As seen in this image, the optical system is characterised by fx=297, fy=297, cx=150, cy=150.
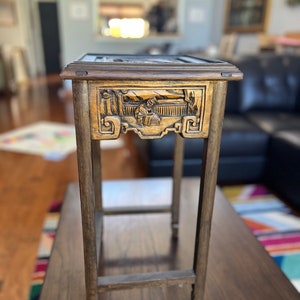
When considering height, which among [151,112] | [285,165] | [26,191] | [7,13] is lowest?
[26,191]

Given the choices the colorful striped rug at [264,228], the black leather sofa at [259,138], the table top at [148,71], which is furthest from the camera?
the black leather sofa at [259,138]

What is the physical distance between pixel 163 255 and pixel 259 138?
1.14m

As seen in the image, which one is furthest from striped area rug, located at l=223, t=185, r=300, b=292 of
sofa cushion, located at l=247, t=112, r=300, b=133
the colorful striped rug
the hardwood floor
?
the hardwood floor

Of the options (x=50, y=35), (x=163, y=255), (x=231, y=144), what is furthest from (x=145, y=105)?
(x=50, y=35)

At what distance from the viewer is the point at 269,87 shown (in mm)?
2271

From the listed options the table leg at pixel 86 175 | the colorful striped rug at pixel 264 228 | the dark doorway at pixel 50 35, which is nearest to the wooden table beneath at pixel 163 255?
the table leg at pixel 86 175

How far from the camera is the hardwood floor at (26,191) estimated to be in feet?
4.20

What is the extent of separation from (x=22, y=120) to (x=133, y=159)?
6.03 feet

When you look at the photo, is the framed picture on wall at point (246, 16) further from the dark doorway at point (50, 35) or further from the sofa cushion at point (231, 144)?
the dark doorway at point (50, 35)

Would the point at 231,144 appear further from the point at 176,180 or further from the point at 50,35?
the point at 50,35

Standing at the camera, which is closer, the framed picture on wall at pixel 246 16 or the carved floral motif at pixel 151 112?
the carved floral motif at pixel 151 112

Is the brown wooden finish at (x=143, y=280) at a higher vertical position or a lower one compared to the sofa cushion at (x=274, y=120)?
higher

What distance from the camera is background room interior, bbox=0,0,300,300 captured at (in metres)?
1.48

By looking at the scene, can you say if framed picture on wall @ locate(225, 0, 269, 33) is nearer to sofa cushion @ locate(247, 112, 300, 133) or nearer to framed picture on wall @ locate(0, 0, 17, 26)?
sofa cushion @ locate(247, 112, 300, 133)
